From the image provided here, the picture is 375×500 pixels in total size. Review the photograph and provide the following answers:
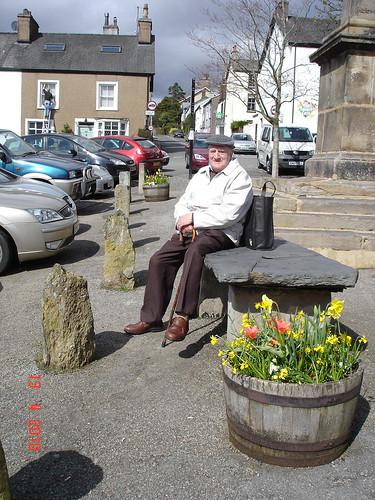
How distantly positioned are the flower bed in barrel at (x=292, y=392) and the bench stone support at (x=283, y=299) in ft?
2.91

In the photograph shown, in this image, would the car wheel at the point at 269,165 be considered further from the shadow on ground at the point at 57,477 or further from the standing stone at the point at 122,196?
the shadow on ground at the point at 57,477

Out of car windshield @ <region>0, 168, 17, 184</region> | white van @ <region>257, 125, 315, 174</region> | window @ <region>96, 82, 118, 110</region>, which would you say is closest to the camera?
car windshield @ <region>0, 168, 17, 184</region>

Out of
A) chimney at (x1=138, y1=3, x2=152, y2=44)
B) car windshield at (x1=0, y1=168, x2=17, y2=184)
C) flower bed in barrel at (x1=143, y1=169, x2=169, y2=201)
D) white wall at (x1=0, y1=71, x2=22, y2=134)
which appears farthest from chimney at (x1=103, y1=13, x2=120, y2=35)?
car windshield at (x1=0, y1=168, x2=17, y2=184)

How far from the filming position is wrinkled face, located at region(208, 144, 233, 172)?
15.9 ft

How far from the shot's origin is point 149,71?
134ft

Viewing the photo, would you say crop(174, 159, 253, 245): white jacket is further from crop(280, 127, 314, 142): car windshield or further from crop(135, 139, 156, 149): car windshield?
crop(280, 127, 314, 142): car windshield

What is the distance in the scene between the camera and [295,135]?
23.1m

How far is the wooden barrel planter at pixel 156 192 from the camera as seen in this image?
49.2 feet

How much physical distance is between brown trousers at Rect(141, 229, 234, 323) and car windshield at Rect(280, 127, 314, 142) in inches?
739

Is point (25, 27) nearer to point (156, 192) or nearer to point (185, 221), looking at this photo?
point (156, 192)

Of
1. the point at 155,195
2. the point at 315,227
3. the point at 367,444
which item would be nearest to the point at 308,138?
the point at 155,195

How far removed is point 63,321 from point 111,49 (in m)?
41.5

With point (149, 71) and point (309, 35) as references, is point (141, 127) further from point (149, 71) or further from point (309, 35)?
point (309, 35)
